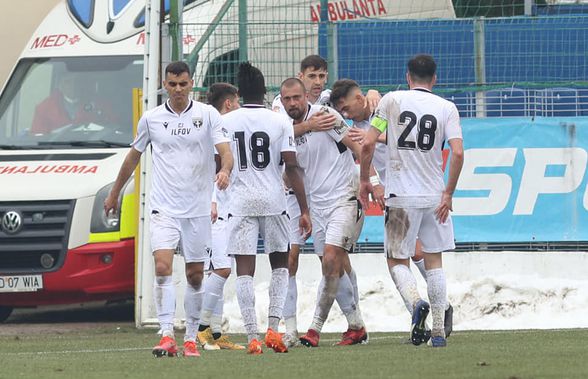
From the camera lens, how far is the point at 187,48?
16797mm

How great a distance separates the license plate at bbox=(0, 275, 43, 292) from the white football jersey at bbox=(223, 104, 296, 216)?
5175 mm

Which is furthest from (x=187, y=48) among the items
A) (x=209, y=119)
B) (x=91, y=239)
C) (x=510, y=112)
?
(x=209, y=119)

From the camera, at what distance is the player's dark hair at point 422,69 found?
12.1 m

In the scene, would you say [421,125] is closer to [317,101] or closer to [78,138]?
[317,101]

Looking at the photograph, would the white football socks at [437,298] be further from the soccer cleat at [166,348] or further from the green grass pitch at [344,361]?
the soccer cleat at [166,348]

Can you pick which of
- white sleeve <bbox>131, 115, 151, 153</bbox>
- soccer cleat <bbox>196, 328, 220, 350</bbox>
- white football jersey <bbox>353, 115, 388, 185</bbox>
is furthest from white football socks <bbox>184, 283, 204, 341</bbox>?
white football jersey <bbox>353, 115, 388, 185</bbox>

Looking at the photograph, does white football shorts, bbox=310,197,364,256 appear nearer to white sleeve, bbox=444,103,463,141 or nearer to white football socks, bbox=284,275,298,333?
white football socks, bbox=284,275,298,333

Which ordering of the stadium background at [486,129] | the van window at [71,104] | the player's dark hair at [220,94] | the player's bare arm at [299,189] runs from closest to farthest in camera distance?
the player's bare arm at [299,189] < the player's dark hair at [220,94] < the stadium background at [486,129] < the van window at [71,104]

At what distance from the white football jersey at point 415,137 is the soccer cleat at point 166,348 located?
1.92 metres

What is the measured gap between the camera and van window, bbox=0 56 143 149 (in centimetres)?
1775

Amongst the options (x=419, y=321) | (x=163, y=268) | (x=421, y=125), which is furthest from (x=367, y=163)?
(x=163, y=268)

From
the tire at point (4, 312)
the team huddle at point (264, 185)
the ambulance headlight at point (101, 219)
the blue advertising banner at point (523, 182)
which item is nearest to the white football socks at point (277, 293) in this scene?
the team huddle at point (264, 185)

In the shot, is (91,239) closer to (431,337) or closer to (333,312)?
(333,312)

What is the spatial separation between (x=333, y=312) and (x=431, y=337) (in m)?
4.09
